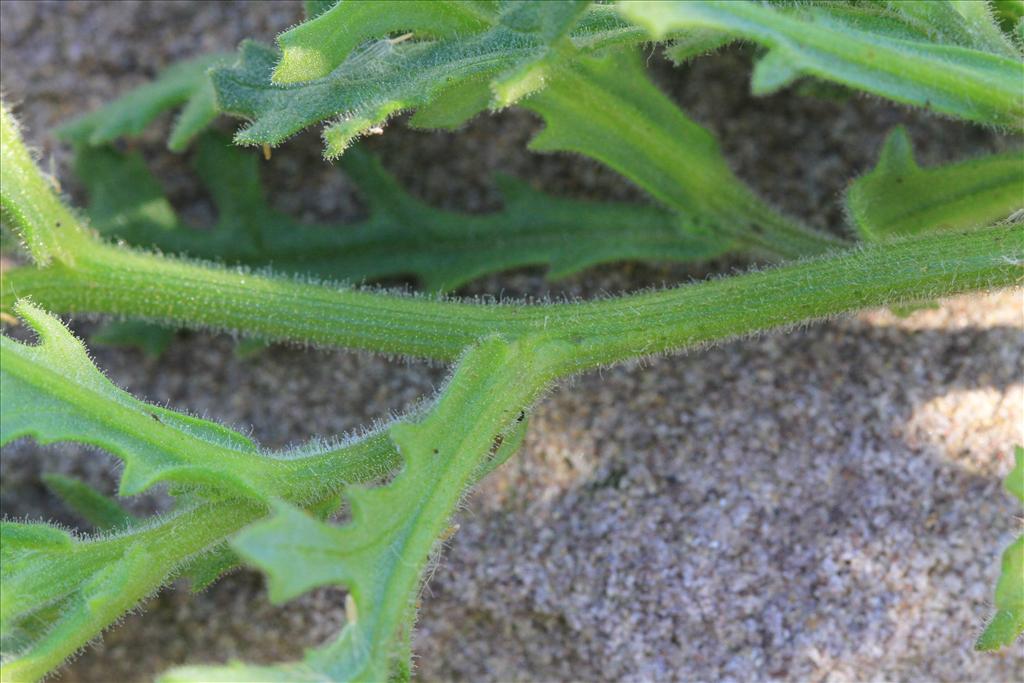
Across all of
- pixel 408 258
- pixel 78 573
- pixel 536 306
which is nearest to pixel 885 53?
pixel 536 306

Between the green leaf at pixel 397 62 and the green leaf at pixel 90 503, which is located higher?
the green leaf at pixel 397 62

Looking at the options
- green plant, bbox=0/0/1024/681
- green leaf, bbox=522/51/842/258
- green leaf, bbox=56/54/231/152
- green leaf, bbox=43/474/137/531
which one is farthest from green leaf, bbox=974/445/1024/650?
green leaf, bbox=56/54/231/152

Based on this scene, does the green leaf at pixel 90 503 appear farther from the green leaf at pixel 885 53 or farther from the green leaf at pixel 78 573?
the green leaf at pixel 885 53

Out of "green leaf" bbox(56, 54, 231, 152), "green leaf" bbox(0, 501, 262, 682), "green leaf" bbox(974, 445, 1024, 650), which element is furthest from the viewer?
"green leaf" bbox(56, 54, 231, 152)

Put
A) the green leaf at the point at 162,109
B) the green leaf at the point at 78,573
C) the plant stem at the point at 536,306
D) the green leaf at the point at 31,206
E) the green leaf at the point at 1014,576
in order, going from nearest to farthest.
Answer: the green leaf at the point at 1014,576
the green leaf at the point at 78,573
the plant stem at the point at 536,306
the green leaf at the point at 31,206
the green leaf at the point at 162,109

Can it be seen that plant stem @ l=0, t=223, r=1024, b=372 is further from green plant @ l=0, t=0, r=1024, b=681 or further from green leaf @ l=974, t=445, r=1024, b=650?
green leaf @ l=974, t=445, r=1024, b=650

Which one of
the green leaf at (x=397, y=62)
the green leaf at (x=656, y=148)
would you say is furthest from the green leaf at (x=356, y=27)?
the green leaf at (x=656, y=148)

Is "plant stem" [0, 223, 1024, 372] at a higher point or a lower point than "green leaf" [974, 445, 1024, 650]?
higher

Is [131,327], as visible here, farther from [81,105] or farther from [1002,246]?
[1002,246]
